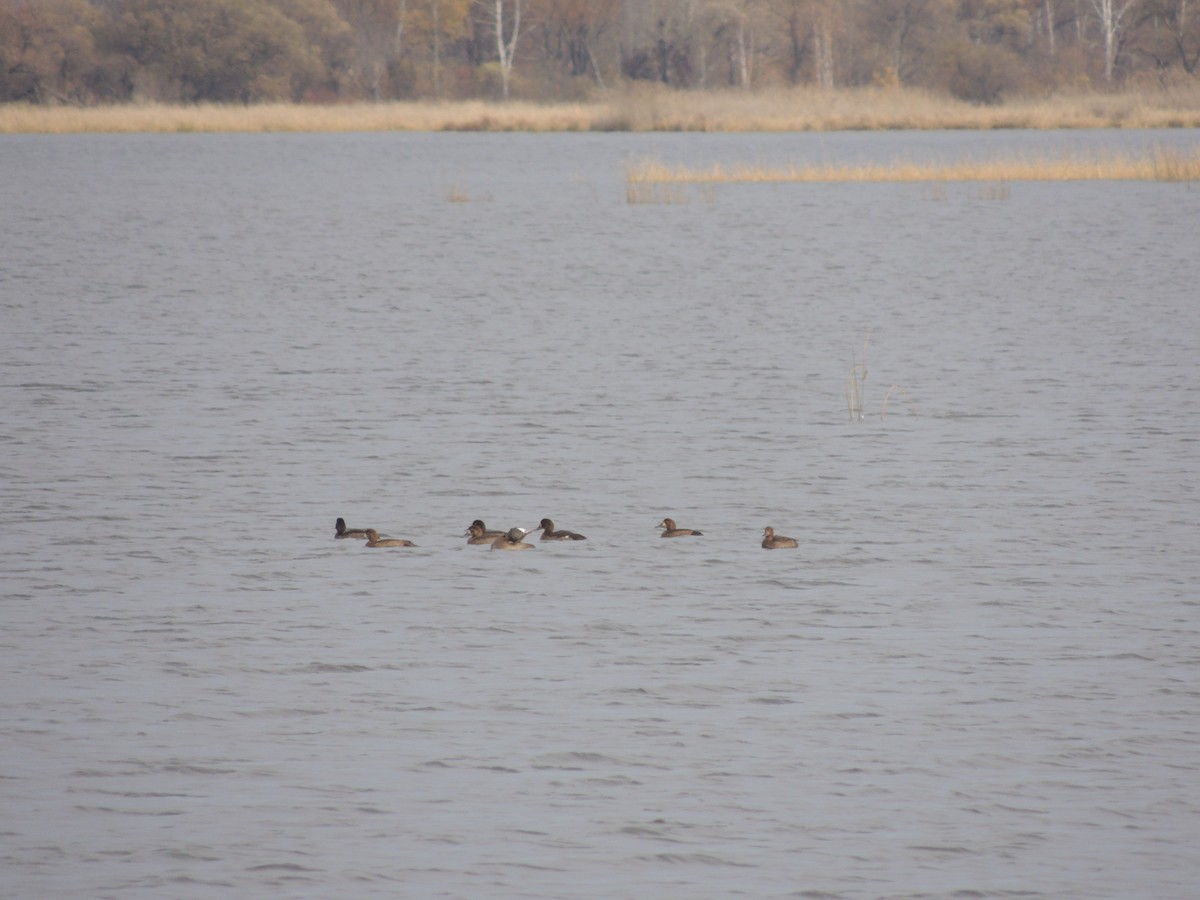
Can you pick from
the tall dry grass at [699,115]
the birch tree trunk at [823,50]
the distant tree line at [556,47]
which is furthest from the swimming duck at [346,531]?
the birch tree trunk at [823,50]

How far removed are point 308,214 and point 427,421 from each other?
31002mm

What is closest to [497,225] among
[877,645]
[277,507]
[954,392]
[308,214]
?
[308,214]

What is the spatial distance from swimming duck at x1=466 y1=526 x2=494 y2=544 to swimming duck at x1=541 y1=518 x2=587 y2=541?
304 mm

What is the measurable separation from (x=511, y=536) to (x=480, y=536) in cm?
33

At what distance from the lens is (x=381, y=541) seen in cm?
1287

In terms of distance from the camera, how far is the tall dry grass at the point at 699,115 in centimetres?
6400

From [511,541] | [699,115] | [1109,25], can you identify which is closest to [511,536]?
[511,541]

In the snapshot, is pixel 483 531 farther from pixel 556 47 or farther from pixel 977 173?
pixel 556 47

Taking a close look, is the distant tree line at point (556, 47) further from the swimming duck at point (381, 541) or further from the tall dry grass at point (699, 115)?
the swimming duck at point (381, 541)

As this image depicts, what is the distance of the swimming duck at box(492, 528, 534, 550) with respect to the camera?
12609mm

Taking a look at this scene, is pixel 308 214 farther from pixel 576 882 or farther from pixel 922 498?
pixel 576 882

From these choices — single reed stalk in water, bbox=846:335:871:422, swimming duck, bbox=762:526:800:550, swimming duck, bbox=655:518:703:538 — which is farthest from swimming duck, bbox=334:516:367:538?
single reed stalk in water, bbox=846:335:871:422

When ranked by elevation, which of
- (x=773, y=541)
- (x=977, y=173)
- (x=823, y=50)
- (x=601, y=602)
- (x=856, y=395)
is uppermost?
(x=823, y=50)

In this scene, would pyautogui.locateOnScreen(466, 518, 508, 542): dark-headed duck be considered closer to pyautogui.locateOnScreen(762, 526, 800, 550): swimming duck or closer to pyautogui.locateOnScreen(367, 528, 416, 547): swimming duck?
pyautogui.locateOnScreen(367, 528, 416, 547): swimming duck
